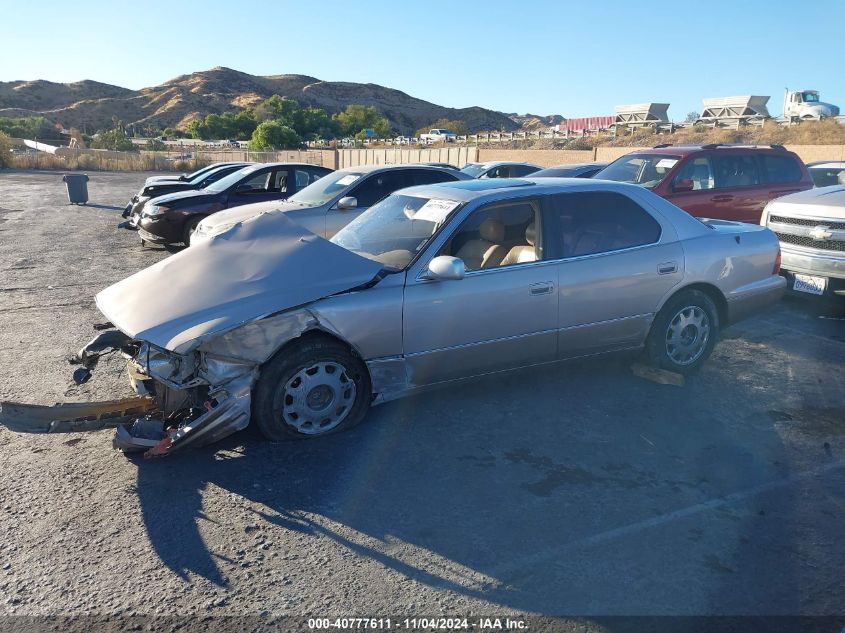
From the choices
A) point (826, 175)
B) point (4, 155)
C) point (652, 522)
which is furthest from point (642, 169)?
point (4, 155)

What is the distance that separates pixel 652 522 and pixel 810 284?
16.8 ft

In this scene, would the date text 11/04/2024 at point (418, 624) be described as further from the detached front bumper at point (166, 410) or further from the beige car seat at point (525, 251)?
the beige car seat at point (525, 251)

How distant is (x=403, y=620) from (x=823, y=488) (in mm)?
2586

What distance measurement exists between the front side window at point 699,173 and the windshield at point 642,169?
19 cm

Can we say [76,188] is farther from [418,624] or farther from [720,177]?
[418,624]

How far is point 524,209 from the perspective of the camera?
17.0 ft

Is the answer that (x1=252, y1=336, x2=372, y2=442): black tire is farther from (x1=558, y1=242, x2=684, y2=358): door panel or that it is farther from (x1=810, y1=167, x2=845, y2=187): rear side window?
(x1=810, y1=167, x2=845, y2=187): rear side window

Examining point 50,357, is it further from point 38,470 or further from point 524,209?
point 524,209

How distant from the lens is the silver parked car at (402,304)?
409 cm

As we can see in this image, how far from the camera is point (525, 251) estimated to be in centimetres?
516

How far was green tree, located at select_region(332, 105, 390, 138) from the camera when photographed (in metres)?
91.1

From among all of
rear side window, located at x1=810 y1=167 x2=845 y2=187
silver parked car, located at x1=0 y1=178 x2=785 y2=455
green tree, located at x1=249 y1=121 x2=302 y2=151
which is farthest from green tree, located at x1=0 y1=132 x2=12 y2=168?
silver parked car, located at x1=0 y1=178 x2=785 y2=455

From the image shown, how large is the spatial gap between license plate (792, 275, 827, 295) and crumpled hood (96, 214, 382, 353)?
17.3 ft

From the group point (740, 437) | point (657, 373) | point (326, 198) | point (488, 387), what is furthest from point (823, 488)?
point (326, 198)
